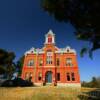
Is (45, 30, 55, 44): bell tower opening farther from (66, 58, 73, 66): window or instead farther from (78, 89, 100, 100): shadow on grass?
(78, 89, 100, 100): shadow on grass

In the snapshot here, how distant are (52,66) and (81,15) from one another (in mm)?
36659

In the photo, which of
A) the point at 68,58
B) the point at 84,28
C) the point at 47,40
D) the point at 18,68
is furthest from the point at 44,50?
the point at 84,28

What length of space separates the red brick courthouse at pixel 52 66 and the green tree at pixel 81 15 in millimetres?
34845

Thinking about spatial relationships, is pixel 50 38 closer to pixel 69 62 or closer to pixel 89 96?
pixel 69 62

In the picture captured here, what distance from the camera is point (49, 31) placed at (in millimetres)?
55250

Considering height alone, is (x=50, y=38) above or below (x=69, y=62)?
above

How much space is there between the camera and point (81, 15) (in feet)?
48.3

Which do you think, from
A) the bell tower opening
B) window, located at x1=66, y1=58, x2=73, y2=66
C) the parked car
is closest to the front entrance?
window, located at x1=66, y1=58, x2=73, y2=66

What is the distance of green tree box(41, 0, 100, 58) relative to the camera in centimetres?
1393

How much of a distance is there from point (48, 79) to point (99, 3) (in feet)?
128

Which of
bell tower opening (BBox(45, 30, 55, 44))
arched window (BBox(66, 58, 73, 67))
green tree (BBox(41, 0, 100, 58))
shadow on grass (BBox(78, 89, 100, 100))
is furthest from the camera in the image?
bell tower opening (BBox(45, 30, 55, 44))

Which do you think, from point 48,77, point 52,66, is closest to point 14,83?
point 48,77

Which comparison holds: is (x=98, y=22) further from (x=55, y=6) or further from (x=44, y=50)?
(x=44, y=50)

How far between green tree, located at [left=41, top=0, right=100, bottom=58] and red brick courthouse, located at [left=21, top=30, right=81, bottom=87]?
34845mm
